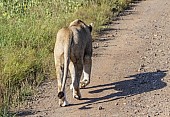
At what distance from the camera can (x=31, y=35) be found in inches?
373

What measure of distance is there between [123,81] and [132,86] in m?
0.31

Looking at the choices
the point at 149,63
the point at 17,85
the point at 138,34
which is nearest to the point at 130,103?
the point at 17,85

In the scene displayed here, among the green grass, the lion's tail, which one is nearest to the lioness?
the lion's tail

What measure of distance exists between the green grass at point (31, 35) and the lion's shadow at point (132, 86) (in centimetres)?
95

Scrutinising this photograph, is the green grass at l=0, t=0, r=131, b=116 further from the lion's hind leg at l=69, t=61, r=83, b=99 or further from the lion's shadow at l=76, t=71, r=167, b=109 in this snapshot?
the lion's shadow at l=76, t=71, r=167, b=109

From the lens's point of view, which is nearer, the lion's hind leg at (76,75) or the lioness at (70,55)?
the lioness at (70,55)

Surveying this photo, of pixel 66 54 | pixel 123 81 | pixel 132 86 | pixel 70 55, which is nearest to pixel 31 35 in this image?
pixel 123 81

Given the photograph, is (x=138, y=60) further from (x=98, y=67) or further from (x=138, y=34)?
(x=138, y=34)

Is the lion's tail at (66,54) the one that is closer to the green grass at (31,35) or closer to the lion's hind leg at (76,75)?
the lion's hind leg at (76,75)

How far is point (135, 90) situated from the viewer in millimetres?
7340

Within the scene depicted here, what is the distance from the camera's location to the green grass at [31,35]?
7.20m

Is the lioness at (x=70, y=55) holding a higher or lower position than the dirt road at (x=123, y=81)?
higher

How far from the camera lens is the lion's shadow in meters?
7.00

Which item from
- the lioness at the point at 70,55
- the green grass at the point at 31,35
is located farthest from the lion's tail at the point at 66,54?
Answer: the green grass at the point at 31,35
